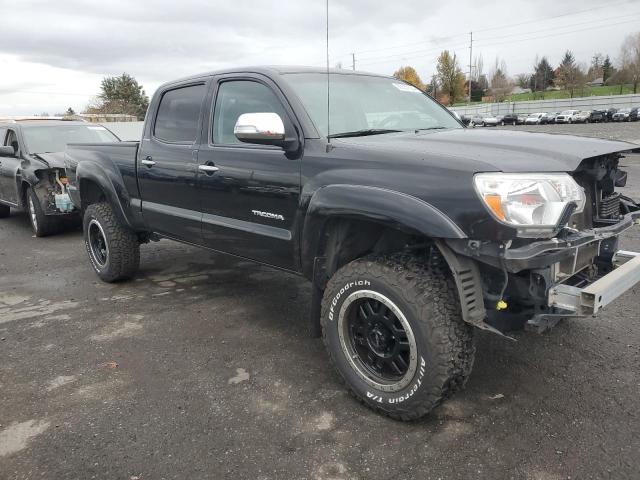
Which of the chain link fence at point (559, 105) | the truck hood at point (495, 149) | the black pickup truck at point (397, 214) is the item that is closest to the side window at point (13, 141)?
the black pickup truck at point (397, 214)

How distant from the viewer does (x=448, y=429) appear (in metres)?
2.75

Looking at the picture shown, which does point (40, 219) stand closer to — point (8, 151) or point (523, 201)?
point (8, 151)

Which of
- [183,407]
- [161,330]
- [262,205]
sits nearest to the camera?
[183,407]

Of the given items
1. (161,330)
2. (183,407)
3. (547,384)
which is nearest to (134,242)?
(161,330)

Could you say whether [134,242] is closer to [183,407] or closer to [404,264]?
[183,407]

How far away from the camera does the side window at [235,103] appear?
3628 mm

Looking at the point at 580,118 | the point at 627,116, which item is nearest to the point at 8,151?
the point at 627,116

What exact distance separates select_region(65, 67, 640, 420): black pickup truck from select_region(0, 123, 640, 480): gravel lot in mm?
324

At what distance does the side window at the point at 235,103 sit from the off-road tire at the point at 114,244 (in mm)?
1866

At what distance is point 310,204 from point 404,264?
0.68 metres

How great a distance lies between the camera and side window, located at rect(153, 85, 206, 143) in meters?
4.18

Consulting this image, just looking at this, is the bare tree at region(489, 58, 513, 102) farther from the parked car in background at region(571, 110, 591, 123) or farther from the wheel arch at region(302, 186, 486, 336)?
the wheel arch at region(302, 186, 486, 336)

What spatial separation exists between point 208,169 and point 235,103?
1.72 feet

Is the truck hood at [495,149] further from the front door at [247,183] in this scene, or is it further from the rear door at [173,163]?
the rear door at [173,163]
